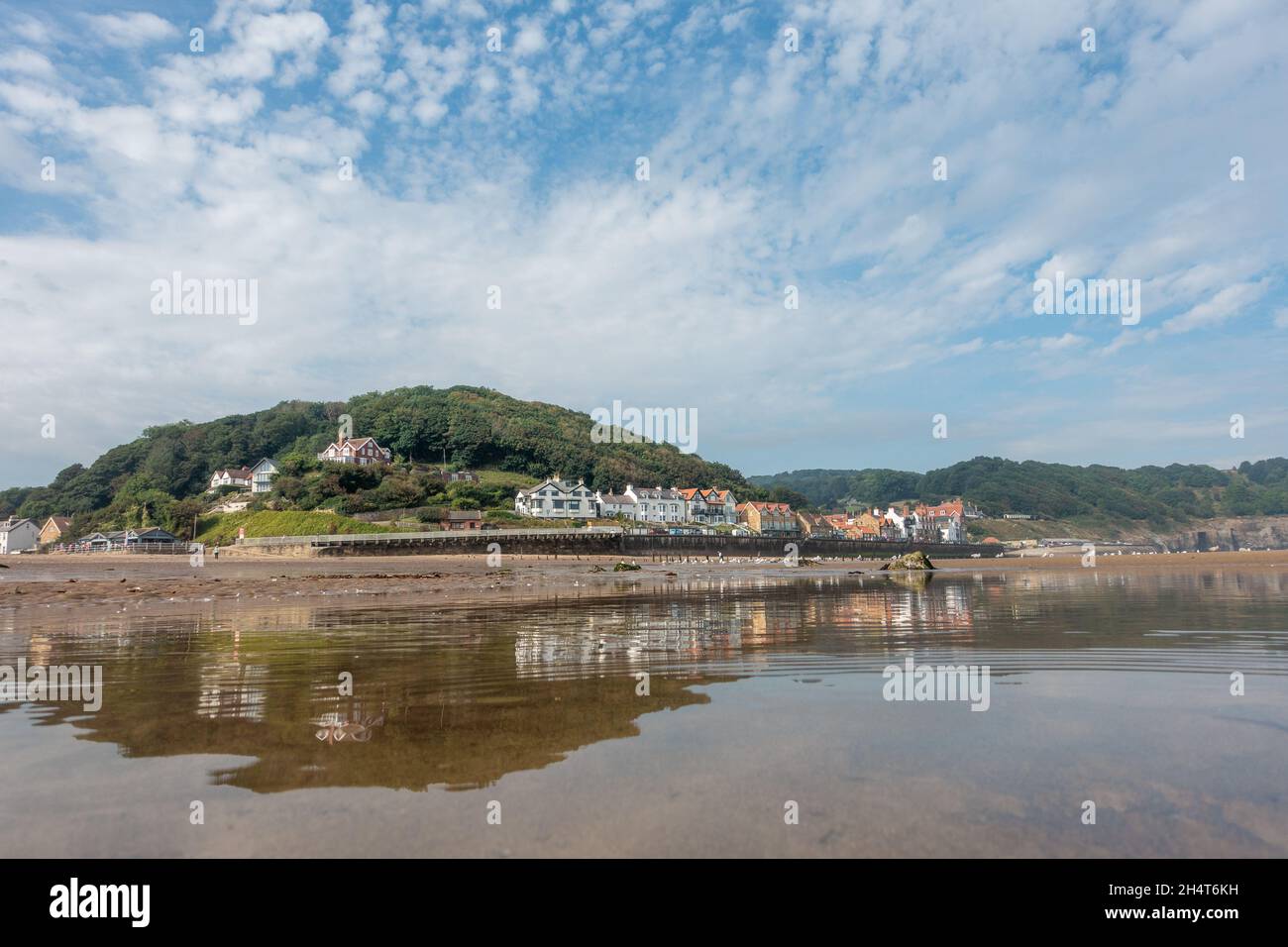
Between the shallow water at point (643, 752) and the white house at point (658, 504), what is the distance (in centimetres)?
11044

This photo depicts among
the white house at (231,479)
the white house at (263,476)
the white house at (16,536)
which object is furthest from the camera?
the white house at (231,479)

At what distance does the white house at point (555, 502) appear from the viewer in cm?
10338

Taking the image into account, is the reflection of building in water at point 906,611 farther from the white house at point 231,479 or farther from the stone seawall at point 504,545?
the white house at point 231,479

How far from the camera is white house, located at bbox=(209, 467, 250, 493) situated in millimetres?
119938

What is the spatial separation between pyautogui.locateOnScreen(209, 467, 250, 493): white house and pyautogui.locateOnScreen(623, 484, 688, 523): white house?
67894 millimetres

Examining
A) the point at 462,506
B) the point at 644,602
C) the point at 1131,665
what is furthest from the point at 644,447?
the point at 1131,665

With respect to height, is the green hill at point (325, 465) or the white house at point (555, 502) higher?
the green hill at point (325, 465)

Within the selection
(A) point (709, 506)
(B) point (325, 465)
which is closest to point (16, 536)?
(B) point (325, 465)

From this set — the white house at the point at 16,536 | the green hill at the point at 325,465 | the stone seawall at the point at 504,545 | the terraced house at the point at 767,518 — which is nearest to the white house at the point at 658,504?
the green hill at the point at 325,465

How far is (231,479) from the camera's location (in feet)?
396

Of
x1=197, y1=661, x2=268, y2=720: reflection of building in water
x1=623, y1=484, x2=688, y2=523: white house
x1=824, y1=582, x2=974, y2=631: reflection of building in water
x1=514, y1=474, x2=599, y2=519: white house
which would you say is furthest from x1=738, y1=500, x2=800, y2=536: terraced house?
x1=197, y1=661, x2=268, y2=720: reflection of building in water

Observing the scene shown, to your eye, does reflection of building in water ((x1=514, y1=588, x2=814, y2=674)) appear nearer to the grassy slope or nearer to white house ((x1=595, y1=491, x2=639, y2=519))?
the grassy slope

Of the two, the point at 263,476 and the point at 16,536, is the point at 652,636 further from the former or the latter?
the point at 16,536
